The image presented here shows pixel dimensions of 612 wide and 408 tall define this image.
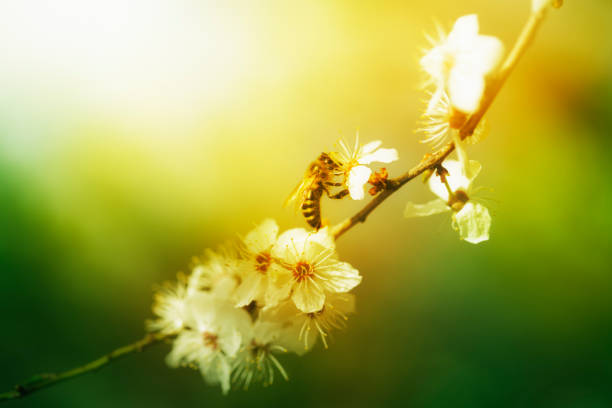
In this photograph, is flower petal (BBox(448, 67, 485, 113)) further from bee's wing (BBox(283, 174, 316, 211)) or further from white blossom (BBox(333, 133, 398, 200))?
bee's wing (BBox(283, 174, 316, 211))

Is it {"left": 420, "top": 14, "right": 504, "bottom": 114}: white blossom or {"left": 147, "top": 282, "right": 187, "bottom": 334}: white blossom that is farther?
{"left": 147, "top": 282, "right": 187, "bottom": 334}: white blossom

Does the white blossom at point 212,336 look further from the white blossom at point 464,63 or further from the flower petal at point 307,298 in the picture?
the white blossom at point 464,63

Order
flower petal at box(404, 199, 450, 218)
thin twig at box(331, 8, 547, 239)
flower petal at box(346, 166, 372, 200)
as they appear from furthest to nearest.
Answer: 1. flower petal at box(404, 199, 450, 218)
2. flower petal at box(346, 166, 372, 200)
3. thin twig at box(331, 8, 547, 239)

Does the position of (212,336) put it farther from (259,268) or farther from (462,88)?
(462,88)

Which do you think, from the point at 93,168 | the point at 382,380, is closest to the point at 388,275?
the point at 382,380

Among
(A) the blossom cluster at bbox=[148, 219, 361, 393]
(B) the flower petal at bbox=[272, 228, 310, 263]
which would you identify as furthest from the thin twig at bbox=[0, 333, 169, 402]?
(B) the flower petal at bbox=[272, 228, 310, 263]

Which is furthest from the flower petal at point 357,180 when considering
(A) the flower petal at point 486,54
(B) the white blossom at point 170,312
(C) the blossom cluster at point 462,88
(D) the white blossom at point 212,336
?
(B) the white blossom at point 170,312

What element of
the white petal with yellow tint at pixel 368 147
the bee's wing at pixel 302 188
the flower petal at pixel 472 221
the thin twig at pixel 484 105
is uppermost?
the bee's wing at pixel 302 188
